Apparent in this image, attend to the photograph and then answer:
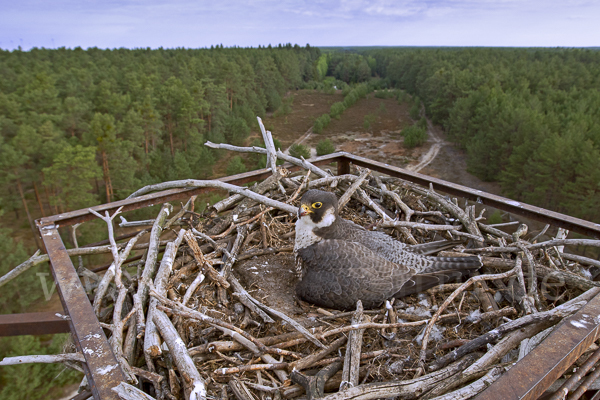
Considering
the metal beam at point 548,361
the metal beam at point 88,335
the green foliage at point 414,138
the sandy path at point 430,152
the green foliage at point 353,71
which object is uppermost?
the green foliage at point 353,71

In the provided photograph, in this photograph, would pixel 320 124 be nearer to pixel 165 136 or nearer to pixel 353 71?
pixel 165 136

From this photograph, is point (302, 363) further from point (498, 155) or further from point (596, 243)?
point (498, 155)

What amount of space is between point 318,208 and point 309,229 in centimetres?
24

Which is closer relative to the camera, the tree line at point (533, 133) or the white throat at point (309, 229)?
the white throat at point (309, 229)

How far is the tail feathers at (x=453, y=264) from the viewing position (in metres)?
3.40

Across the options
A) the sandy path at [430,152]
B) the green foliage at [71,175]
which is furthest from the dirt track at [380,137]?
the green foliage at [71,175]

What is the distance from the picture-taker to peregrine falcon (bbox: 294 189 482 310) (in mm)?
3346

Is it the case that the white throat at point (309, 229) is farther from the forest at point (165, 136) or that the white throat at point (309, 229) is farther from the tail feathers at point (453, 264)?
the forest at point (165, 136)

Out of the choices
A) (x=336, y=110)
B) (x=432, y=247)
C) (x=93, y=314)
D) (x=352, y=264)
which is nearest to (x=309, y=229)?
(x=352, y=264)

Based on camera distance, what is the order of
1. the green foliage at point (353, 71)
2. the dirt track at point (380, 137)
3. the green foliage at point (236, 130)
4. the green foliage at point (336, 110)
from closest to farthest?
the dirt track at point (380, 137), the green foliage at point (236, 130), the green foliage at point (336, 110), the green foliage at point (353, 71)

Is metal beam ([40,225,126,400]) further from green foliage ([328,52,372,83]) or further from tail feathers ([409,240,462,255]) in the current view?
green foliage ([328,52,372,83])

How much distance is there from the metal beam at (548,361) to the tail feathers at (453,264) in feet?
4.69

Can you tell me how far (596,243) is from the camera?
119 inches

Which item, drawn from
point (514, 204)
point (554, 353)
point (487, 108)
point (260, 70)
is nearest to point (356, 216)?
point (514, 204)
